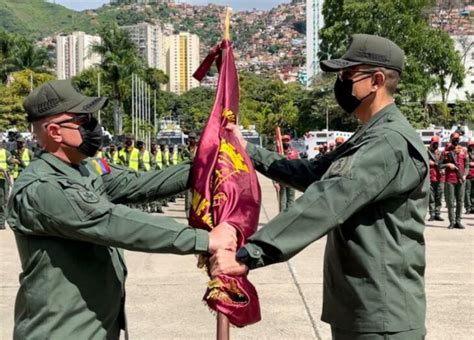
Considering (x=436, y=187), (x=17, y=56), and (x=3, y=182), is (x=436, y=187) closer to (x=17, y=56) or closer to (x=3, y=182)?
(x=3, y=182)

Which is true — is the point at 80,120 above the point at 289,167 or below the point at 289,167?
above

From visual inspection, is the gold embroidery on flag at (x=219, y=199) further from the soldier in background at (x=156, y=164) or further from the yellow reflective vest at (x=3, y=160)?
the soldier in background at (x=156, y=164)

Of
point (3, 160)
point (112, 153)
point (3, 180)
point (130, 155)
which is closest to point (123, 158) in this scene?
point (130, 155)

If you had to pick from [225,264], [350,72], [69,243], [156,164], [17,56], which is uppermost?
[17,56]

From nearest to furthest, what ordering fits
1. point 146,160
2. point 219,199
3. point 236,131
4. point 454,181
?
point 219,199 < point 236,131 < point 454,181 < point 146,160

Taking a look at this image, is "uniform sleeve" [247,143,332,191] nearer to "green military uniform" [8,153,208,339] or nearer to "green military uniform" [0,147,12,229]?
"green military uniform" [8,153,208,339]

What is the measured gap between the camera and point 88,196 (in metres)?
2.78

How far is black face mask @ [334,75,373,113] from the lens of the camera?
10.3ft

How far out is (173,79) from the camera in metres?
131

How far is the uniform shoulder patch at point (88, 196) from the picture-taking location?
2766 mm

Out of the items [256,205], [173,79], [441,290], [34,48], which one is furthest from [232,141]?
[173,79]

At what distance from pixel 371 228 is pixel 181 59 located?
130 metres

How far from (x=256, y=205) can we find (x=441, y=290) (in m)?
4.79

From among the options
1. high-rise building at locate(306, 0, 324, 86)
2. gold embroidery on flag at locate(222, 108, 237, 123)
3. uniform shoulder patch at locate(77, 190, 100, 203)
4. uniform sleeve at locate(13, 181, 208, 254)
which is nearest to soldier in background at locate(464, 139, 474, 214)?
gold embroidery on flag at locate(222, 108, 237, 123)
